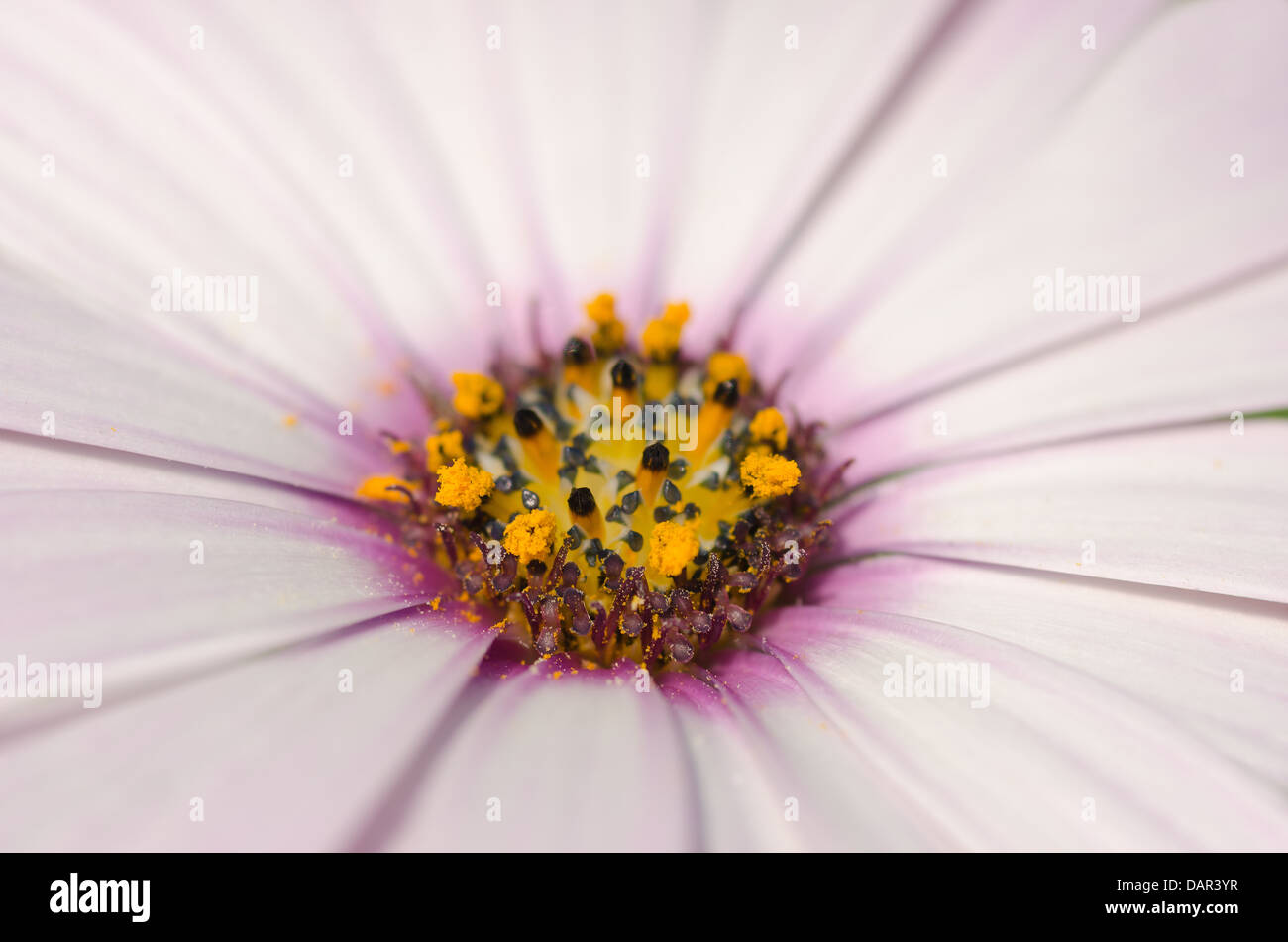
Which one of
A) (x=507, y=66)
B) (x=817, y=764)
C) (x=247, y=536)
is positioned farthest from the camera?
(x=507, y=66)

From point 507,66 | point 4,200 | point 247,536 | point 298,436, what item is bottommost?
point 247,536

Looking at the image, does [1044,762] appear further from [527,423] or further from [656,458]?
[527,423]

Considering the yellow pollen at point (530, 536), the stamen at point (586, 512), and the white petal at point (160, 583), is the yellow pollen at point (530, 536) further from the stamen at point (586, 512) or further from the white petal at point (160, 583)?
the white petal at point (160, 583)

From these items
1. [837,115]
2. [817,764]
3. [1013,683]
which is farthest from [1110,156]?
[817,764]

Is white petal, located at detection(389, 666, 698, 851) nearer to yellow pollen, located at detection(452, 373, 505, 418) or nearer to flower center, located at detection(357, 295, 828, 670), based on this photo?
flower center, located at detection(357, 295, 828, 670)

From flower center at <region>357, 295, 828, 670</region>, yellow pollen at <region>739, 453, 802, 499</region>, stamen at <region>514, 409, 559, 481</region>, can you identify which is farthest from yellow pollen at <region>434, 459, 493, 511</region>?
yellow pollen at <region>739, 453, 802, 499</region>

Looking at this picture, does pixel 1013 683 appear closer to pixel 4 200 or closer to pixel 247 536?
pixel 247 536
